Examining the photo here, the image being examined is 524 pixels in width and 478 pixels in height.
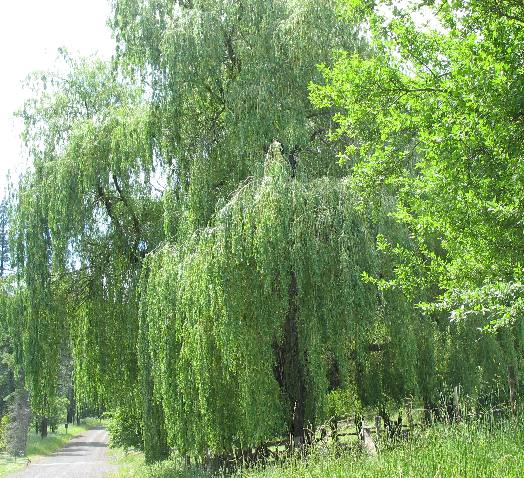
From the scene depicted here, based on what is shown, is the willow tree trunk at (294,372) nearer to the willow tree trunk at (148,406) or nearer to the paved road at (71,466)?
the willow tree trunk at (148,406)

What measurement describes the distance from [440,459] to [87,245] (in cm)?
995

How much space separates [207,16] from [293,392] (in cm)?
742

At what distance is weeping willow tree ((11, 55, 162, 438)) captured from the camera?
1395 centimetres

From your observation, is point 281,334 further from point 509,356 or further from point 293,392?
point 509,356

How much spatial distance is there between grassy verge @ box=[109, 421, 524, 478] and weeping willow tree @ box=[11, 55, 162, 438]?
6394mm

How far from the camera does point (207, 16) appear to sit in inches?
507

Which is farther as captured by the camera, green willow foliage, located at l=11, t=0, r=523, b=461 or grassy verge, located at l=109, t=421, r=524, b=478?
green willow foliage, located at l=11, t=0, r=523, b=461

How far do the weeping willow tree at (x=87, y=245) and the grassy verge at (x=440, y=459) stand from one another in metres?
6.39

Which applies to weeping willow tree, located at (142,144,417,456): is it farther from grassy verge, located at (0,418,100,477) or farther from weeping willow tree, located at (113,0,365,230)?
grassy verge, located at (0,418,100,477)

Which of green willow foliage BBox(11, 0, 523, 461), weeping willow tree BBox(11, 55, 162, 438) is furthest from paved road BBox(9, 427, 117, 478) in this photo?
green willow foliage BBox(11, 0, 523, 461)

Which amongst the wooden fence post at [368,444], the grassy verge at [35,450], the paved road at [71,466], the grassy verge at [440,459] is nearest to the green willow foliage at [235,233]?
the wooden fence post at [368,444]

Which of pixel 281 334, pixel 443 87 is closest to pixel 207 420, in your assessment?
pixel 281 334

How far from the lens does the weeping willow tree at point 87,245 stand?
14.0 m

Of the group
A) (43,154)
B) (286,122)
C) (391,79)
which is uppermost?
(43,154)
